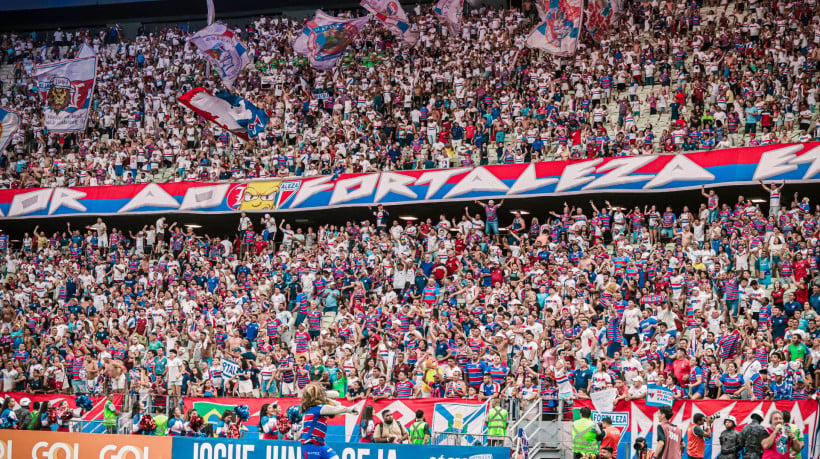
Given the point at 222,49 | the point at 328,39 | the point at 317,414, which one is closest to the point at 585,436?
the point at 317,414

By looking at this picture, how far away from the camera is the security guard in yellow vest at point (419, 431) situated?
1833 centimetres

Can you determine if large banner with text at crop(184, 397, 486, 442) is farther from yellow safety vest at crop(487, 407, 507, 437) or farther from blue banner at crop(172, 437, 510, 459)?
blue banner at crop(172, 437, 510, 459)

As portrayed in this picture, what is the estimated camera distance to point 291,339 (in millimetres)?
27062

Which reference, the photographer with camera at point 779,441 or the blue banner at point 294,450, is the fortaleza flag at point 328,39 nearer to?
the blue banner at point 294,450

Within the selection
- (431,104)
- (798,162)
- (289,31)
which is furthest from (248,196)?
(798,162)

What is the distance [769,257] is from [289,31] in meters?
26.3

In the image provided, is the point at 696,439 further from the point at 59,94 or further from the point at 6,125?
the point at 59,94

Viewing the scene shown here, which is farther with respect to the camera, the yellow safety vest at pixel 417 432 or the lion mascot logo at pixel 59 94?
the lion mascot logo at pixel 59 94

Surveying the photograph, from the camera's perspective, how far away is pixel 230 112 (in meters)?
36.6

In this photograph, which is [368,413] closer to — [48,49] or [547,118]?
[547,118]

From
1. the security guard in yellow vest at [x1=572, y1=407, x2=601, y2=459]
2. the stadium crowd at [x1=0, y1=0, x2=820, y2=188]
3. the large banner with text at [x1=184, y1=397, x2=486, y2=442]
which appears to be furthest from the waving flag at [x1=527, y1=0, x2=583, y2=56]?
the security guard in yellow vest at [x1=572, y1=407, x2=601, y2=459]

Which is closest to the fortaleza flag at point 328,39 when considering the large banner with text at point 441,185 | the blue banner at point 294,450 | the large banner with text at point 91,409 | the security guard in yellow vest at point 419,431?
the large banner with text at point 441,185

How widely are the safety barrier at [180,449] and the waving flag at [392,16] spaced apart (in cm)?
2513

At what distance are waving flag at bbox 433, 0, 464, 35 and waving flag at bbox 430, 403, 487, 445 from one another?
71.6 feet
